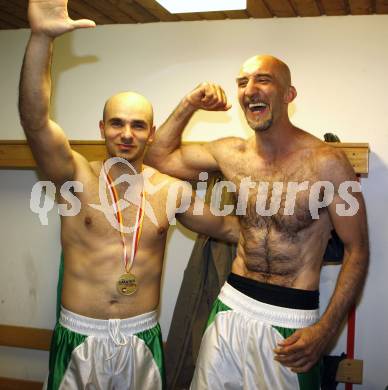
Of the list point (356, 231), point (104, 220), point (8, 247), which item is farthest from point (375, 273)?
point (8, 247)

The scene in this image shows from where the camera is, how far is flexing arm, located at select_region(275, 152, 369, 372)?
2.18 m

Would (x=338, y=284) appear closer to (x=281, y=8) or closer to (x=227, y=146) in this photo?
(x=227, y=146)

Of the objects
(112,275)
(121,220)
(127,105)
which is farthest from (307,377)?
(127,105)

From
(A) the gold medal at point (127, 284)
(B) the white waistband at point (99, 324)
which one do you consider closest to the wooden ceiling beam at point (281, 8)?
(A) the gold medal at point (127, 284)

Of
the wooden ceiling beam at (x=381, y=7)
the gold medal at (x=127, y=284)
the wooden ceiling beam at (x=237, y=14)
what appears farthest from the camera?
the wooden ceiling beam at (x=237, y=14)

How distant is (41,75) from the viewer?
186cm

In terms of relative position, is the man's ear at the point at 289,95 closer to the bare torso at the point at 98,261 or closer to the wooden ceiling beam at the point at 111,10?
the bare torso at the point at 98,261

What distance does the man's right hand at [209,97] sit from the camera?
2.46m

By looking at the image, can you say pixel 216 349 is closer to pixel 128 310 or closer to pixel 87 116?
A: pixel 128 310

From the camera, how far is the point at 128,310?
90.6 inches

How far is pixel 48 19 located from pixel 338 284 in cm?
155

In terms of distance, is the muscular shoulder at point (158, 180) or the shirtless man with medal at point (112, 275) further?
the muscular shoulder at point (158, 180)

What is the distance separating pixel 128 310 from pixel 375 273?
154 cm

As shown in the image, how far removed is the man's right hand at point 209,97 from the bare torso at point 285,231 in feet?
1.04
